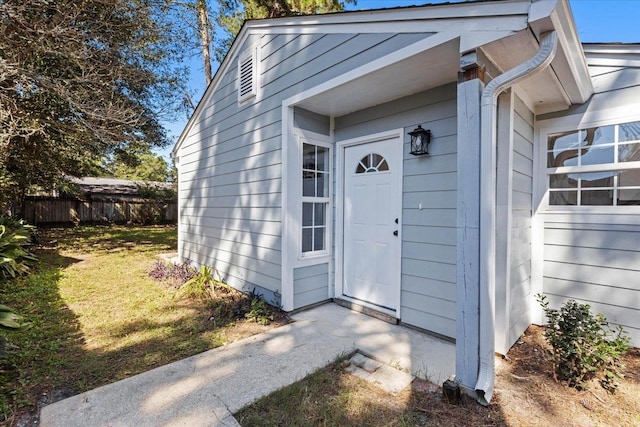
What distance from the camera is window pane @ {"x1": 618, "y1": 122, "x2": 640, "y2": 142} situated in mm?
2852

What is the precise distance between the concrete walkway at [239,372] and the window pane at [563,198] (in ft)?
6.27

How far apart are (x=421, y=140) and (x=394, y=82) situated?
0.61 m

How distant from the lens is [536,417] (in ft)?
6.53

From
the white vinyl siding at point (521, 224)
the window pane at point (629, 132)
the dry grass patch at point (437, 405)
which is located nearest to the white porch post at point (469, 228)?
the dry grass patch at point (437, 405)

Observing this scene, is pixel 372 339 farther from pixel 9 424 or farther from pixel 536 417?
pixel 9 424

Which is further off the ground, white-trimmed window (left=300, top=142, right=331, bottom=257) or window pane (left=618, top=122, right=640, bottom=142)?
window pane (left=618, top=122, right=640, bottom=142)

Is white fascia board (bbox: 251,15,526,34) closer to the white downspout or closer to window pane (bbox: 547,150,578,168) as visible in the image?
the white downspout

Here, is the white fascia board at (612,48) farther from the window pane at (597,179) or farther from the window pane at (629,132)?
the window pane at (597,179)

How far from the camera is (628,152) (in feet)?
9.52

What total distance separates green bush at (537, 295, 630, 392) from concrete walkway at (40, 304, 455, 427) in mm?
775

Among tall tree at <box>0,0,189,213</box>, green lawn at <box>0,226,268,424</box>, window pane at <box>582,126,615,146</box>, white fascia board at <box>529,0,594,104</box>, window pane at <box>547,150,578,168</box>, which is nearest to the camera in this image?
white fascia board at <box>529,0,594,104</box>

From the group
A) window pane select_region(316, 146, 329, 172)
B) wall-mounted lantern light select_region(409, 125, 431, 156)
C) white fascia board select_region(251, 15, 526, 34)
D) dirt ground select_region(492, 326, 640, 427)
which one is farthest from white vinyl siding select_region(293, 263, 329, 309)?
white fascia board select_region(251, 15, 526, 34)

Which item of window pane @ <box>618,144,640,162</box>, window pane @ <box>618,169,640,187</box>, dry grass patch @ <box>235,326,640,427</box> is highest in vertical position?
window pane @ <box>618,144,640,162</box>

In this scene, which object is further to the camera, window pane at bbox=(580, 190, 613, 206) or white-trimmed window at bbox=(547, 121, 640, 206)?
window pane at bbox=(580, 190, 613, 206)
